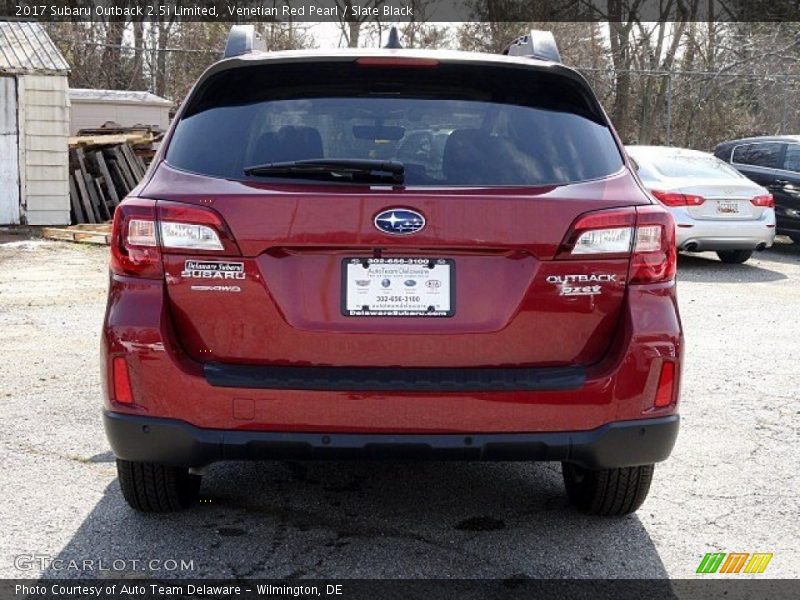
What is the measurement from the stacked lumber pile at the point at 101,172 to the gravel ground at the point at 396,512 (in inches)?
463

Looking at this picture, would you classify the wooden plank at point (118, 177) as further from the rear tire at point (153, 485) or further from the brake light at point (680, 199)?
the rear tire at point (153, 485)

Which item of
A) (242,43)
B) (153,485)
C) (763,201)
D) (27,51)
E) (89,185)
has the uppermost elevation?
(242,43)

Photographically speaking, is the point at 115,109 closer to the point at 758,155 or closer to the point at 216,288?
the point at 758,155

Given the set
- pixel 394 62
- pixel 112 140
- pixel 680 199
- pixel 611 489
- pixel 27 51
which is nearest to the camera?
pixel 394 62

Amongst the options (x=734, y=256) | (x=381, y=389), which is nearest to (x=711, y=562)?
(x=381, y=389)

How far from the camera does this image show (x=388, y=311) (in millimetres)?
3260

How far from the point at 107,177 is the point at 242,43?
14.3 meters

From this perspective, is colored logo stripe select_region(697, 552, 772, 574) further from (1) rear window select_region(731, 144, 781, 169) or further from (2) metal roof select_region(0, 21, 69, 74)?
(2) metal roof select_region(0, 21, 69, 74)

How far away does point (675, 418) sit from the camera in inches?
138

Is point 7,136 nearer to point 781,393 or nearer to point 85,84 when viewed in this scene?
point 85,84

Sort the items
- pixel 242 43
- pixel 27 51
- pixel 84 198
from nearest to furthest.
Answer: pixel 242 43
pixel 27 51
pixel 84 198

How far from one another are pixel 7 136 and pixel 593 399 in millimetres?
14707

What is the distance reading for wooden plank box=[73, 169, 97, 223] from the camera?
57.1ft

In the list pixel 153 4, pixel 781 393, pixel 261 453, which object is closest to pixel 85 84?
pixel 153 4
